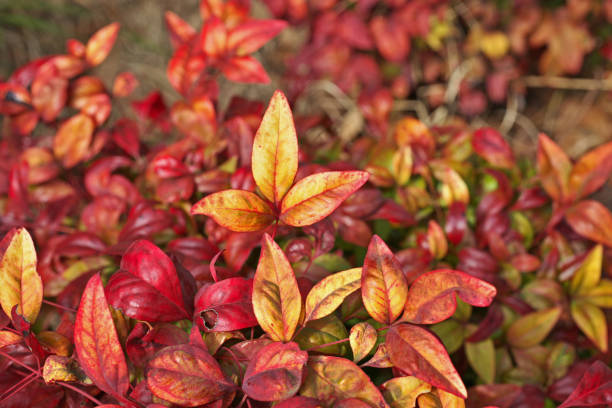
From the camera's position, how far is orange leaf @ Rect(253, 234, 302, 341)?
19.1 inches

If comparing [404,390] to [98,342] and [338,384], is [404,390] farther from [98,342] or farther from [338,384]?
[98,342]

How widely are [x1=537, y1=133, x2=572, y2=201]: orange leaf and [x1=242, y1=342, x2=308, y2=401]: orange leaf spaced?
1.67 ft

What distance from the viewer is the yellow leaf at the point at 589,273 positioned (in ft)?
2.42

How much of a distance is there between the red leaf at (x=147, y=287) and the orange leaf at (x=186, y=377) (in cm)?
7

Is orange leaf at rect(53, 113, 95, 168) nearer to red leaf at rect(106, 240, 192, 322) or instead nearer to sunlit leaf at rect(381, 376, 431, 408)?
red leaf at rect(106, 240, 192, 322)

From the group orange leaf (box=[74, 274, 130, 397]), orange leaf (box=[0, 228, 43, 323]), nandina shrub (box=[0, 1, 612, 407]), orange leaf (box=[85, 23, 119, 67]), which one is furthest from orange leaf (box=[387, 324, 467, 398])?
orange leaf (box=[85, 23, 119, 67])

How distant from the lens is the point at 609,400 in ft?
1.71

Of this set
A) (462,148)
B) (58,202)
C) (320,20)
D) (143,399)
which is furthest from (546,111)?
(143,399)

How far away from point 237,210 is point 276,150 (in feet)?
0.23

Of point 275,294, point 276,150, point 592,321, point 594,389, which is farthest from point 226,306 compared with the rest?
point 592,321

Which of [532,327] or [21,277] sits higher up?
[21,277]

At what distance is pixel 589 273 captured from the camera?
74cm

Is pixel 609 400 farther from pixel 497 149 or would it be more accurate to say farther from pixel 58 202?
pixel 58 202

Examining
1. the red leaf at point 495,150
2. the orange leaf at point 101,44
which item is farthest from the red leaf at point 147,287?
the red leaf at point 495,150
